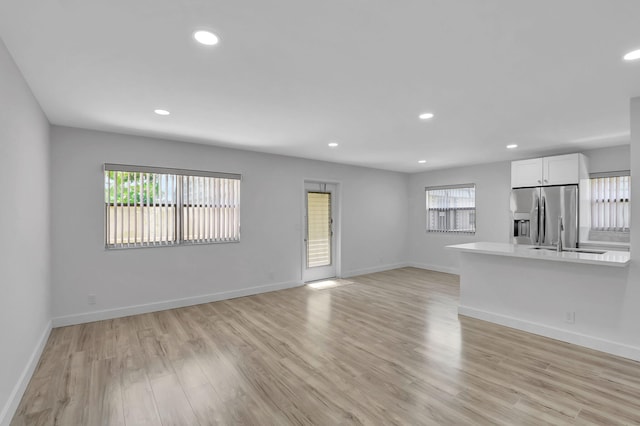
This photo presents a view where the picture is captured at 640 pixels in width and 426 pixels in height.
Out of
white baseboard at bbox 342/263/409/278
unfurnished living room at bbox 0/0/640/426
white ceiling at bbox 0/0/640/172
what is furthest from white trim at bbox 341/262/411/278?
white ceiling at bbox 0/0/640/172

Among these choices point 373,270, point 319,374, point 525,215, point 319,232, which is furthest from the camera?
point 373,270

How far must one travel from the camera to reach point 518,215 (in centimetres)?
551

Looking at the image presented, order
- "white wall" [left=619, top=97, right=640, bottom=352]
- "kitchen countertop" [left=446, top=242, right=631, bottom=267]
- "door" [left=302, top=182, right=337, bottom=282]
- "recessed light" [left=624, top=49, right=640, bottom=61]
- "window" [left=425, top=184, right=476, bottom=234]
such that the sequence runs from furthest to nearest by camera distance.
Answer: "window" [left=425, top=184, right=476, bottom=234] → "door" [left=302, top=182, right=337, bottom=282] → "kitchen countertop" [left=446, top=242, right=631, bottom=267] → "white wall" [left=619, top=97, right=640, bottom=352] → "recessed light" [left=624, top=49, right=640, bottom=61]

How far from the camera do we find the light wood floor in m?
2.10

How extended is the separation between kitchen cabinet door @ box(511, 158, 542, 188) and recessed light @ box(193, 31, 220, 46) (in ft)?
18.2

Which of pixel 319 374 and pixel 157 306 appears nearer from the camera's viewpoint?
pixel 319 374

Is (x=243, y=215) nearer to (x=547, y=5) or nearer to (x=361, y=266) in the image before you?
(x=361, y=266)

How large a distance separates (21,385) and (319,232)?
189 inches

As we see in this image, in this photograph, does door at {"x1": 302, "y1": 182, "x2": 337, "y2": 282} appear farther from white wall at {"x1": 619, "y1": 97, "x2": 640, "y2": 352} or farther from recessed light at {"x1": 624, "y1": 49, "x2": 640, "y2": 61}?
recessed light at {"x1": 624, "y1": 49, "x2": 640, "y2": 61}

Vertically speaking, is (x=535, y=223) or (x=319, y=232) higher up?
(x=535, y=223)

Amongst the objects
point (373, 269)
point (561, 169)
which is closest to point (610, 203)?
point (561, 169)

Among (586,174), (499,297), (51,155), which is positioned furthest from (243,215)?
(586,174)

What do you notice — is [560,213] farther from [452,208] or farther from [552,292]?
[452,208]

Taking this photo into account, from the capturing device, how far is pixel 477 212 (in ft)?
21.9
